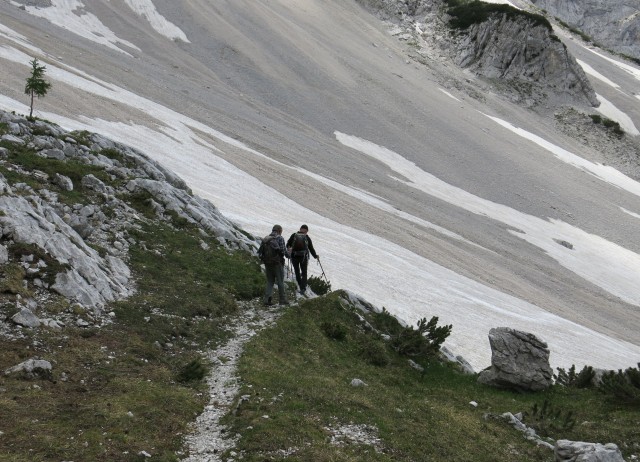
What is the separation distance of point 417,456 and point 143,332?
24.6 ft

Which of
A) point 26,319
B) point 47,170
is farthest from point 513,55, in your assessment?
point 26,319

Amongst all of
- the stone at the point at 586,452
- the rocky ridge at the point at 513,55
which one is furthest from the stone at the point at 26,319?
the rocky ridge at the point at 513,55

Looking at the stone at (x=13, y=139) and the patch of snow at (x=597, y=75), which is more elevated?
the patch of snow at (x=597, y=75)

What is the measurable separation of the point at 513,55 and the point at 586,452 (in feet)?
415

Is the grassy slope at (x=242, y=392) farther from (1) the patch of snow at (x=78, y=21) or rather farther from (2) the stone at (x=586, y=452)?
(1) the patch of snow at (x=78, y=21)

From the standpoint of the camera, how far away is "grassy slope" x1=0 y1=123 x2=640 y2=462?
30.0 ft

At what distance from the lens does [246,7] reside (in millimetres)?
103062

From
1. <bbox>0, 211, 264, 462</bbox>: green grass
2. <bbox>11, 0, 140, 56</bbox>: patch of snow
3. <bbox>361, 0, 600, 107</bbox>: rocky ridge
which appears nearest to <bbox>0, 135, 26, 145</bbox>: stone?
<bbox>0, 211, 264, 462</bbox>: green grass

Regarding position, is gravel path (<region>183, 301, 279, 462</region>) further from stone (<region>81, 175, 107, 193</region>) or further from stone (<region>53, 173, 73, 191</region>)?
stone (<region>53, 173, 73, 191</region>)

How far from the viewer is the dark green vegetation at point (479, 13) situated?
124 metres

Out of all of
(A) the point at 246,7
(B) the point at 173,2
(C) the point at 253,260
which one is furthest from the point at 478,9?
(C) the point at 253,260

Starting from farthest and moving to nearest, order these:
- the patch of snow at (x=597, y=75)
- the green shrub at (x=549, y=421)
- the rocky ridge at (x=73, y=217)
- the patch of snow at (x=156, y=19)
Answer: the patch of snow at (x=597, y=75), the patch of snow at (x=156, y=19), the rocky ridge at (x=73, y=217), the green shrub at (x=549, y=421)

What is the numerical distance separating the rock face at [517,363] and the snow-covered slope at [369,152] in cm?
847

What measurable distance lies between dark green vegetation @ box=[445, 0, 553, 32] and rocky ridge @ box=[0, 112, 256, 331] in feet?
383
